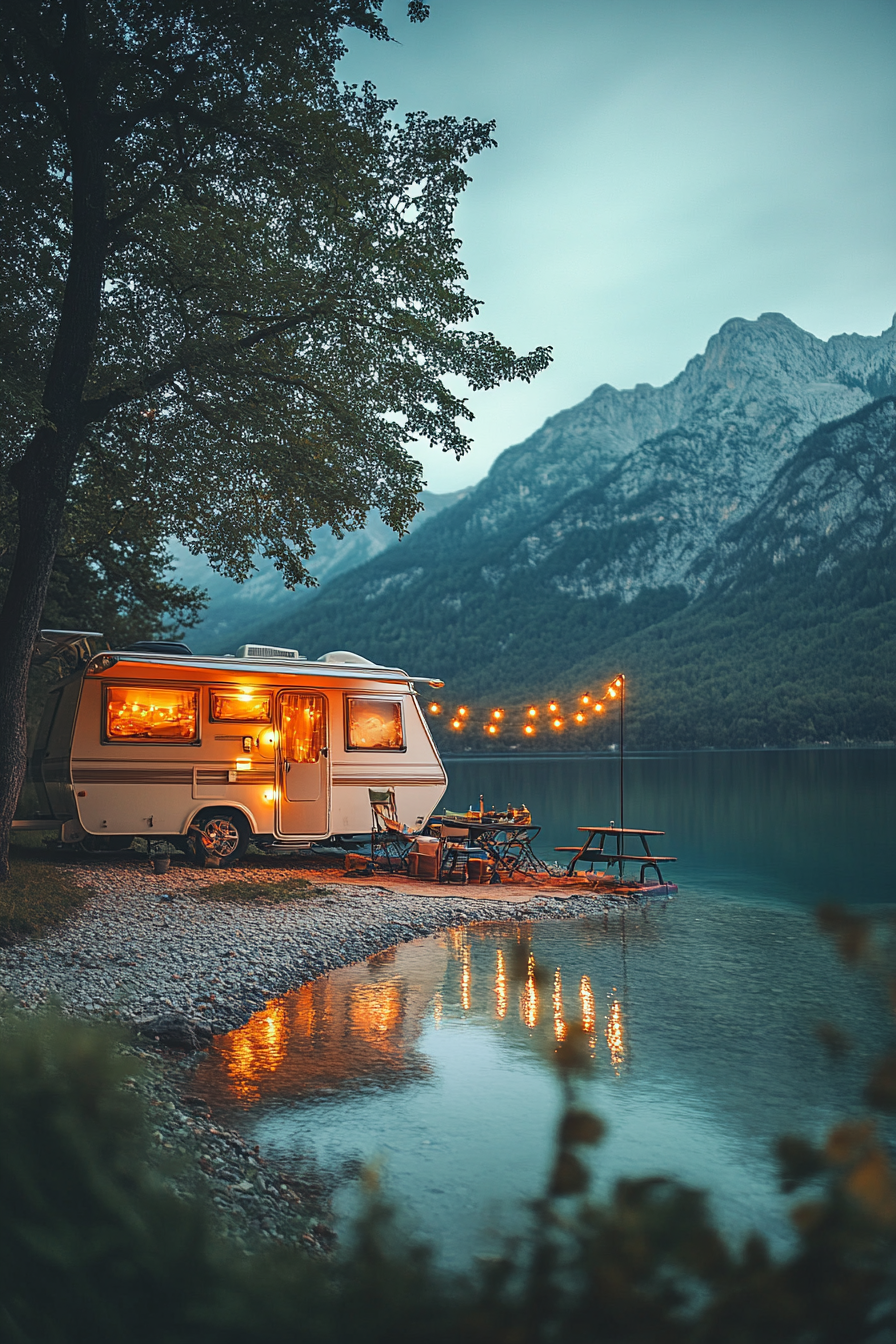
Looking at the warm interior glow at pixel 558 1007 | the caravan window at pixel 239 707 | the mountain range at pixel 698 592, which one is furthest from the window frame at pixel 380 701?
the mountain range at pixel 698 592

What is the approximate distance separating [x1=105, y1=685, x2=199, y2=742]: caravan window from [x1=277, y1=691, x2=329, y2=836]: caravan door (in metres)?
1.47

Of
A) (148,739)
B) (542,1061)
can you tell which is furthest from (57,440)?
(542,1061)

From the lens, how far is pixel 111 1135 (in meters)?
2.98

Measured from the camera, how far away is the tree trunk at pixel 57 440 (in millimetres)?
11289

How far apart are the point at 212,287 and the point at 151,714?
626 cm

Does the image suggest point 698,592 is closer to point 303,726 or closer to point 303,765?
point 303,726

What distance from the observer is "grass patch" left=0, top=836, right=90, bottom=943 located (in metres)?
9.93

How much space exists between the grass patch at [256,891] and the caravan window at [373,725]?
3.08 m

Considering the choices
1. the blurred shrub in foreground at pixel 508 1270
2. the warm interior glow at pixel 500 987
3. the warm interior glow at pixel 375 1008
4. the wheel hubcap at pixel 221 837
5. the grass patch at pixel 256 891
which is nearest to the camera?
the blurred shrub in foreground at pixel 508 1270

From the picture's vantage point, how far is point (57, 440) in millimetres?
11461

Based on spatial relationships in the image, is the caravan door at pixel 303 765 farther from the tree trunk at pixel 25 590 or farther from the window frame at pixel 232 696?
the tree trunk at pixel 25 590

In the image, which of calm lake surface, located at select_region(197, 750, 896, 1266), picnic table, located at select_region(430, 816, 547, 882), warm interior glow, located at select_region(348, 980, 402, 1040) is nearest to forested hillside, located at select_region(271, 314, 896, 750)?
picnic table, located at select_region(430, 816, 547, 882)

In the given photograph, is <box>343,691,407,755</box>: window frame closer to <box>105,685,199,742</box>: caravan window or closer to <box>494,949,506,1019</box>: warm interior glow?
<box>105,685,199,742</box>: caravan window

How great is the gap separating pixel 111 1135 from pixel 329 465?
11961mm
